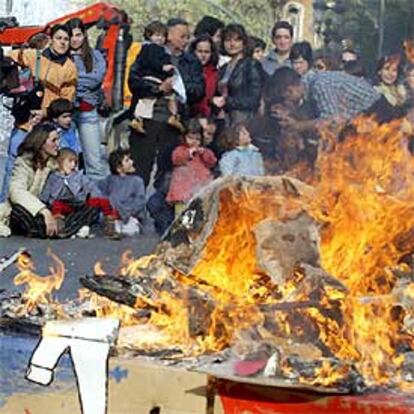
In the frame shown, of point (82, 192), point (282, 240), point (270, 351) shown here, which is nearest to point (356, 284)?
point (282, 240)

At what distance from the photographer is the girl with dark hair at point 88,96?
8859 mm

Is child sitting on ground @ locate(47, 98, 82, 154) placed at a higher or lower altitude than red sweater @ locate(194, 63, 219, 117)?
lower

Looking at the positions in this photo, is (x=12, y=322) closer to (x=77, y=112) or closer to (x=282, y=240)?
(x=282, y=240)

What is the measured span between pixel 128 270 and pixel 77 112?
3928 millimetres

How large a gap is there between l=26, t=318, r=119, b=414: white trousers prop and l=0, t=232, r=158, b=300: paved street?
8.85ft

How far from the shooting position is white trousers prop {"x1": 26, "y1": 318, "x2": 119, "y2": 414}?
4.23m

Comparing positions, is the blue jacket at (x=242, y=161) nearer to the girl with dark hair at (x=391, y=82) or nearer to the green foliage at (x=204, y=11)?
the green foliage at (x=204, y=11)

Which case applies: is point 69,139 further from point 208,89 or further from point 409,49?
point 409,49

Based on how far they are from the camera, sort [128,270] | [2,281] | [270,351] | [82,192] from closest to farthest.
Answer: [270,351]
[128,270]
[2,281]
[82,192]

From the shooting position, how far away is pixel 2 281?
678 centimetres

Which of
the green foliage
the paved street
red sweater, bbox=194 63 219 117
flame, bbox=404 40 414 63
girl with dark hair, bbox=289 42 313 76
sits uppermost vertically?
the green foliage

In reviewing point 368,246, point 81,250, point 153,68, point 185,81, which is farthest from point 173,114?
point 368,246

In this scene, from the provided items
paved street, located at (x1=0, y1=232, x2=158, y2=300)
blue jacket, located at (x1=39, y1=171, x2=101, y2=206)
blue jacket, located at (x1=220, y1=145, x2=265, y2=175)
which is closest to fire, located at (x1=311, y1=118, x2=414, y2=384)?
paved street, located at (x1=0, y1=232, x2=158, y2=300)

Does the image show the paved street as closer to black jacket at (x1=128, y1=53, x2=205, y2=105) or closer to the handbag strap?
black jacket at (x1=128, y1=53, x2=205, y2=105)
